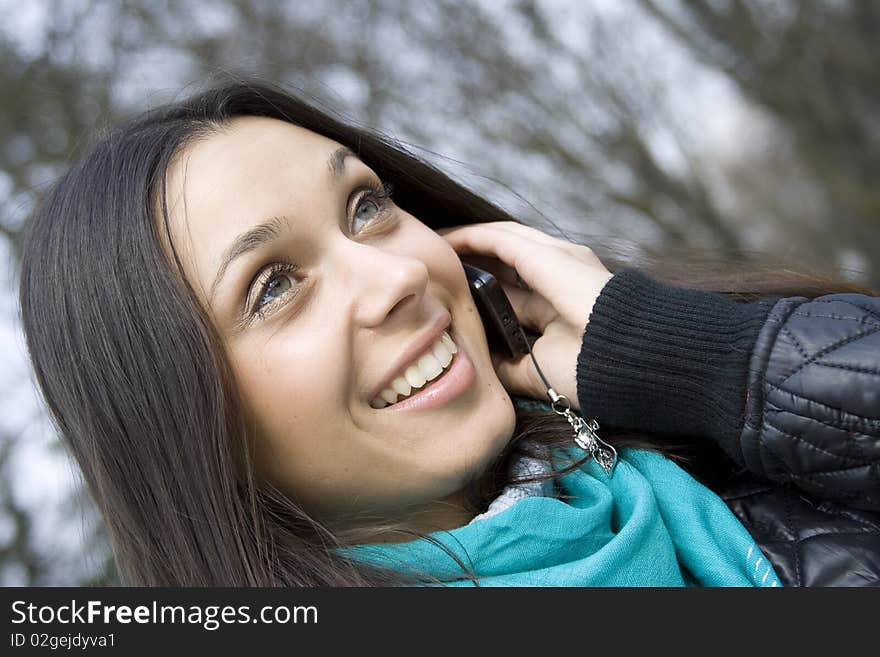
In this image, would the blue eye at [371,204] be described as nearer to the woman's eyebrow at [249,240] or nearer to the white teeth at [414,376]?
the woman's eyebrow at [249,240]

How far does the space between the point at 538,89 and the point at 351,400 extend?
15.5 ft

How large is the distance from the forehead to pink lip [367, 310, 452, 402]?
1.24 feet

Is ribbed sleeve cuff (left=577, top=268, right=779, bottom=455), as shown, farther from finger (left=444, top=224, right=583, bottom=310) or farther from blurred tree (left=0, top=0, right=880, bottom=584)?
blurred tree (left=0, top=0, right=880, bottom=584)

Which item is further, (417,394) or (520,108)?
(520,108)

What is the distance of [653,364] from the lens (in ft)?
5.82

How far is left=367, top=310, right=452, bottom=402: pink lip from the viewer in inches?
68.7

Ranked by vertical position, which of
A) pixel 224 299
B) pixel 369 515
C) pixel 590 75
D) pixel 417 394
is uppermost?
pixel 590 75

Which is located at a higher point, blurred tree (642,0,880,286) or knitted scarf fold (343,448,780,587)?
blurred tree (642,0,880,286)

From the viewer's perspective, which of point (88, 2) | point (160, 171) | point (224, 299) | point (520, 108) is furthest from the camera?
point (520, 108)

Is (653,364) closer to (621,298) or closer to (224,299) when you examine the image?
(621,298)

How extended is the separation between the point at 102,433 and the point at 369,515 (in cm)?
62

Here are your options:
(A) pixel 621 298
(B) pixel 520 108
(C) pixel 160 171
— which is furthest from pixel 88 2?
(A) pixel 621 298

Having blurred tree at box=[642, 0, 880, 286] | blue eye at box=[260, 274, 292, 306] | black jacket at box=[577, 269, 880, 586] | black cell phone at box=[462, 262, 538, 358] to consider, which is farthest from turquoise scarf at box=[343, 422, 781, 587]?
blurred tree at box=[642, 0, 880, 286]

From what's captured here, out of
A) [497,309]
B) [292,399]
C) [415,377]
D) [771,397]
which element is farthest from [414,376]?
[771,397]
